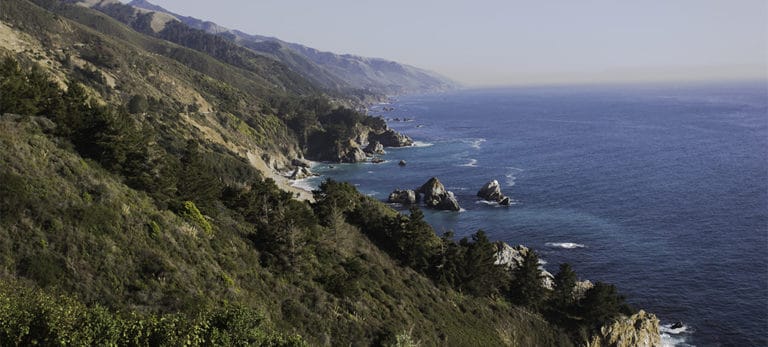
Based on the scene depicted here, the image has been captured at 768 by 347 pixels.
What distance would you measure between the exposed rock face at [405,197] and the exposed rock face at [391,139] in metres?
77.4

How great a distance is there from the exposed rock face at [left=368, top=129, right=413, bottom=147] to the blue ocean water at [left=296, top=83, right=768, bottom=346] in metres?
13.7

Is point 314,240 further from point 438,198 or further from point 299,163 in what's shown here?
point 299,163

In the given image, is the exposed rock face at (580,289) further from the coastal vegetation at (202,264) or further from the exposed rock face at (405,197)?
the exposed rock face at (405,197)

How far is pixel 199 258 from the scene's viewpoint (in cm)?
3083

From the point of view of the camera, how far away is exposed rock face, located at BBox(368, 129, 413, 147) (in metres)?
183

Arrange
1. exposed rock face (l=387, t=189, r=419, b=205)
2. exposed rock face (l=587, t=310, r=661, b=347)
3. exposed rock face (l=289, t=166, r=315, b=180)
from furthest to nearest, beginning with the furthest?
exposed rock face (l=289, t=166, r=315, b=180), exposed rock face (l=387, t=189, r=419, b=205), exposed rock face (l=587, t=310, r=661, b=347)

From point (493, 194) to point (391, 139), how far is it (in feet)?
286

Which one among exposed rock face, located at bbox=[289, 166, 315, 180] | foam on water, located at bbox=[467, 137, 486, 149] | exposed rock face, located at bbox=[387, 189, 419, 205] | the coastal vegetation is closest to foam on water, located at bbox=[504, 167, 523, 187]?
exposed rock face, located at bbox=[387, 189, 419, 205]

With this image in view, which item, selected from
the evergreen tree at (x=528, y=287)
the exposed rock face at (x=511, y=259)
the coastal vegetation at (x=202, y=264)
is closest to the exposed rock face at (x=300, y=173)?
the coastal vegetation at (x=202, y=264)

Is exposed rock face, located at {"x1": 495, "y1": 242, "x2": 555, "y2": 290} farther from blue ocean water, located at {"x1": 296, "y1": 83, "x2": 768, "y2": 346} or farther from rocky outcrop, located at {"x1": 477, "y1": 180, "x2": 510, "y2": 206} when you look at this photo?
rocky outcrop, located at {"x1": 477, "y1": 180, "x2": 510, "y2": 206}

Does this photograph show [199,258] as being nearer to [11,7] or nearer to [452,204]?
[452,204]

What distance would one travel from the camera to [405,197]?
343ft

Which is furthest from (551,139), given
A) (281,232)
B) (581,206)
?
(281,232)

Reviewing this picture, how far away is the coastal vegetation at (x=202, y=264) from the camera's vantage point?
68.2ft
